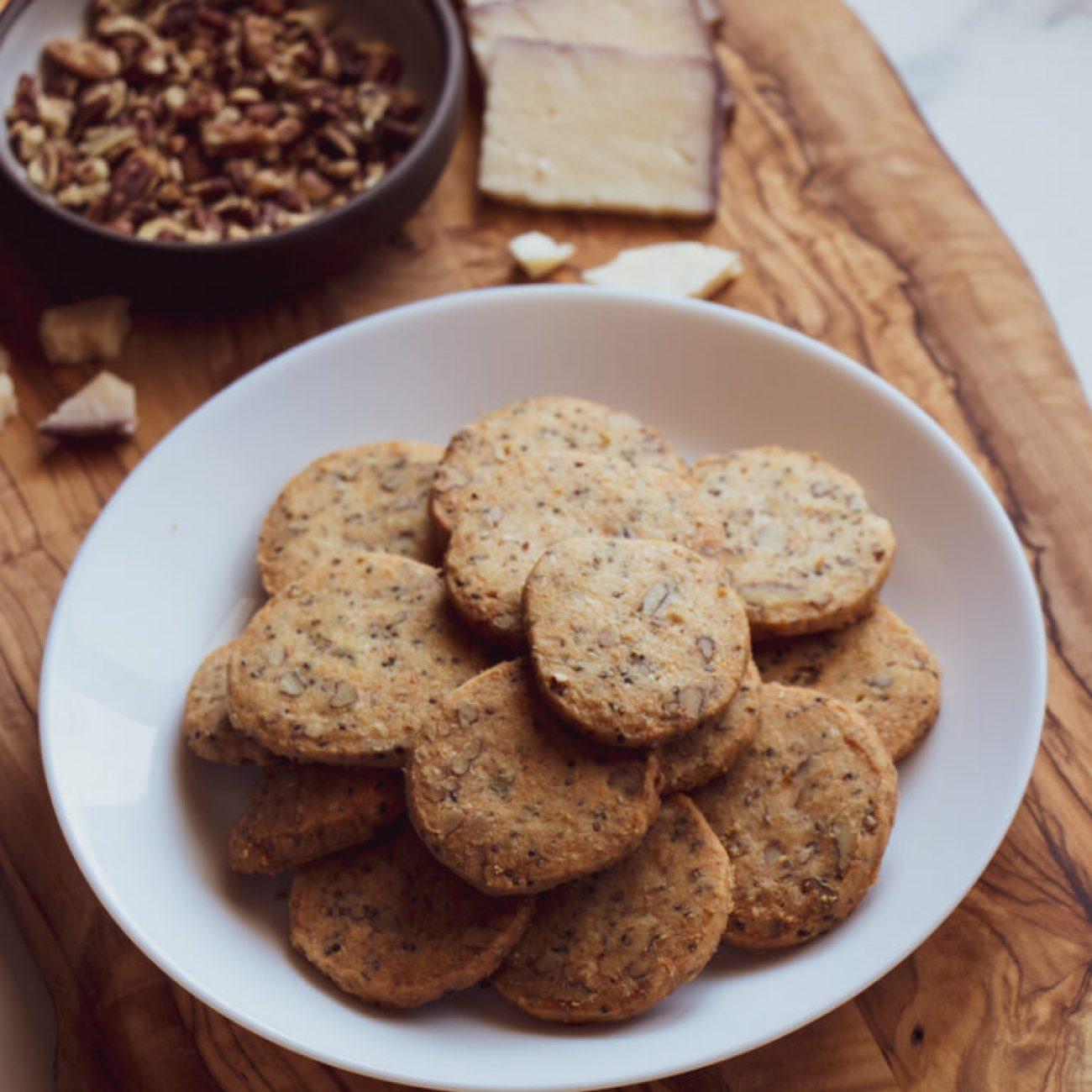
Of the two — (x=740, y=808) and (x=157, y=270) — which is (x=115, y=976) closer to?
(x=740, y=808)

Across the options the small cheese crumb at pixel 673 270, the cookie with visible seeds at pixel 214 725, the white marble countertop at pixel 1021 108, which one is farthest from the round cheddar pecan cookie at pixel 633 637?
the white marble countertop at pixel 1021 108

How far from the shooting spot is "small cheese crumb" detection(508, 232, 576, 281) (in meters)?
2.14

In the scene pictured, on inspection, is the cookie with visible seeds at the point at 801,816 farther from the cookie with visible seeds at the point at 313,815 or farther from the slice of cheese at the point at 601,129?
the slice of cheese at the point at 601,129

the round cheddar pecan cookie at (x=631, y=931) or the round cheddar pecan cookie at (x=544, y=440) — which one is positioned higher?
the round cheddar pecan cookie at (x=544, y=440)

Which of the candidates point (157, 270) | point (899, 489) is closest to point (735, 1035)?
point (899, 489)

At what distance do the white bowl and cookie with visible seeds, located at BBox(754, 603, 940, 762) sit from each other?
43 millimetres

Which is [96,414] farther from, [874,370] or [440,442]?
[874,370]

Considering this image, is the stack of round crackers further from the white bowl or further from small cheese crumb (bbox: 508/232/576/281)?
small cheese crumb (bbox: 508/232/576/281)

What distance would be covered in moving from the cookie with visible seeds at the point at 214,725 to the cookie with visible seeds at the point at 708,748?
463mm

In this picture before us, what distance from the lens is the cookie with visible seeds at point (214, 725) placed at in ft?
5.12

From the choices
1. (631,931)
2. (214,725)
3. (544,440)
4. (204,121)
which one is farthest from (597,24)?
(631,931)

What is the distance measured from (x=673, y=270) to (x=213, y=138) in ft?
2.51

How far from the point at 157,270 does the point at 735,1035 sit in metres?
1.37

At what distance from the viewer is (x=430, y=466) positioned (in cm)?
178
